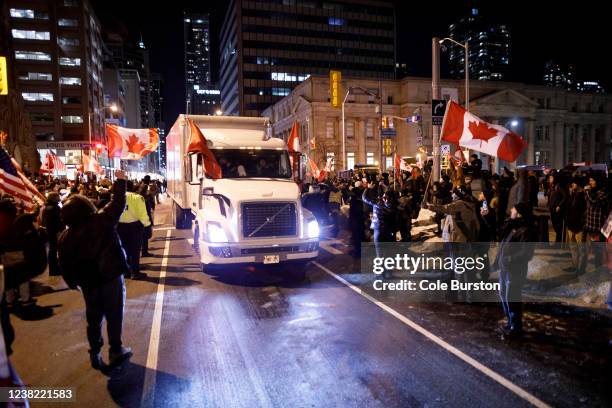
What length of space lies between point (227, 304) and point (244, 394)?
3364 millimetres

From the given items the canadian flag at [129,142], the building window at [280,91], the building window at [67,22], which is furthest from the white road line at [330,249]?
the building window at [280,91]

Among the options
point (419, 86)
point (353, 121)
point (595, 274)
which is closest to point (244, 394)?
point (595, 274)

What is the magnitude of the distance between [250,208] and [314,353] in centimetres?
412

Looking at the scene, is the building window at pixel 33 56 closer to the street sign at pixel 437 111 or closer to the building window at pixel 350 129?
the building window at pixel 350 129

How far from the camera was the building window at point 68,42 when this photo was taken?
83162 millimetres

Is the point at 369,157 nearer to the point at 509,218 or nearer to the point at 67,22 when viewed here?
the point at 67,22

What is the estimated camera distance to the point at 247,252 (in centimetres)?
877

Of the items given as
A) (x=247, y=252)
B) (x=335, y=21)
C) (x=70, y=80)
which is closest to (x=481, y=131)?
(x=247, y=252)

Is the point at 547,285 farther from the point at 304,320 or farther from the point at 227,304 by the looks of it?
the point at 227,304

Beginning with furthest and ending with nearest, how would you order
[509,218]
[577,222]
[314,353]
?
[577,222], [509,218], [314,353]

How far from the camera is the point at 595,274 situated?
8.84 m

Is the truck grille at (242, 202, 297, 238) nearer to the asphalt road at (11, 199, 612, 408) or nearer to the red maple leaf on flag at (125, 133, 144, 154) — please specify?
the asphalt road at (11, 199, 612, 408)

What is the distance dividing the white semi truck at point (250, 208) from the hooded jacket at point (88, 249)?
376 centimetres

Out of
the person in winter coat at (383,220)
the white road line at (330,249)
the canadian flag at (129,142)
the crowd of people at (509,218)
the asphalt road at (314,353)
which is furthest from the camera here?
the canadian flag at (129,142)
